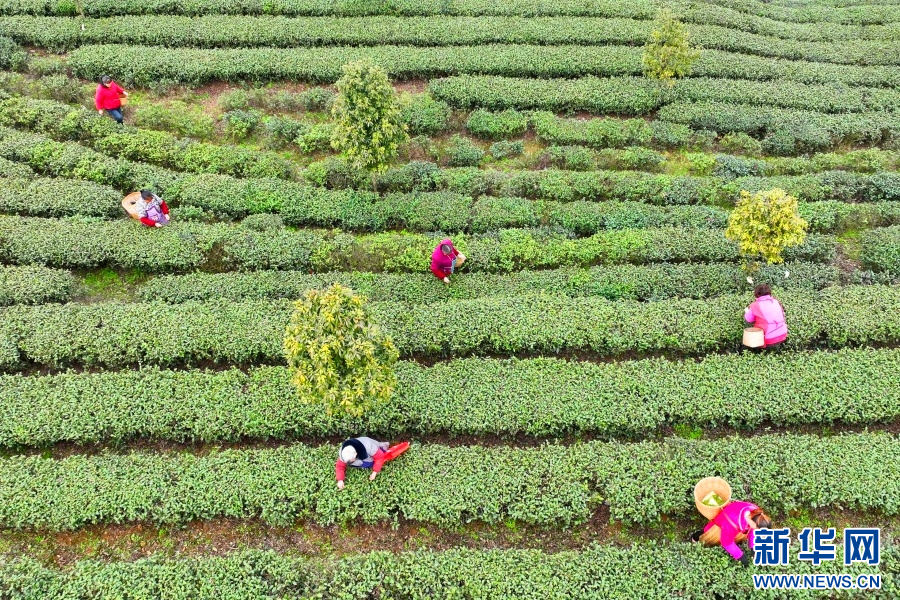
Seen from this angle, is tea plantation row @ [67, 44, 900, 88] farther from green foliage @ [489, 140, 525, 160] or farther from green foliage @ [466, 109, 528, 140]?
green foliage @ [489, 140, 525, 160]

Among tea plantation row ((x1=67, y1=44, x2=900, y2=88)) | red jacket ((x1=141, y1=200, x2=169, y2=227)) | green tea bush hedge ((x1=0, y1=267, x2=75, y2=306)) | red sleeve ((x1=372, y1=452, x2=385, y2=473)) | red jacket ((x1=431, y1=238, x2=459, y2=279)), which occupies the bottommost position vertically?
red sleeve ((x1=372, y1=452, x2=385, y2=473))

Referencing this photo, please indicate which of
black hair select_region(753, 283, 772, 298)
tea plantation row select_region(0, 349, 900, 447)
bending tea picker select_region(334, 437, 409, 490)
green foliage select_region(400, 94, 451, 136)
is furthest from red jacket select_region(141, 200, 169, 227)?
black hair select_region(753, 283, 772, 298)

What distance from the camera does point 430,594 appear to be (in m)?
8.27

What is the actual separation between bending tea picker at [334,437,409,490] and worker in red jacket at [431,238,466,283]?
4182mm

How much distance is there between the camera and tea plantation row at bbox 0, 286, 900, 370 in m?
11.1

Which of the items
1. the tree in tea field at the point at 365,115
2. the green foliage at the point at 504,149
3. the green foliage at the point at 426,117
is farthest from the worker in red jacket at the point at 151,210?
the green foliage at the point at 504,149

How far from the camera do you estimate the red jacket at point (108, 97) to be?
1555cm

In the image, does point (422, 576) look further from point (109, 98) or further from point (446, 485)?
point (109, 98)

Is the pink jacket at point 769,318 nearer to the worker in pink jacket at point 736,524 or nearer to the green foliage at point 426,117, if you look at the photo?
the worker in pink jacket at point 736,524

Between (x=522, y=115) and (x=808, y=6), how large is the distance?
1470cm

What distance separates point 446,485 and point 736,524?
4.41 meters

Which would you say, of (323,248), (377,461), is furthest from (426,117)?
(377,461)

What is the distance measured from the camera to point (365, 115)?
13.0m

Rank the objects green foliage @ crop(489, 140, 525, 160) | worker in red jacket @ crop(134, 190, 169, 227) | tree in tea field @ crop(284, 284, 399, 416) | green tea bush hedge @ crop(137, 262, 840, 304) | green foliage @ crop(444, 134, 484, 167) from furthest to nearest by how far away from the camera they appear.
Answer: green foliage @ crop(489, 140, 525, 160), green foliage @ crop(444, 134, 484, 167), worker in red jacket @ crop(134, 190, 169, 227), green tea bush hedge @ crop(137, 262, 840, 304), tree in tea field @ crop(284, 284, 399, 416)
